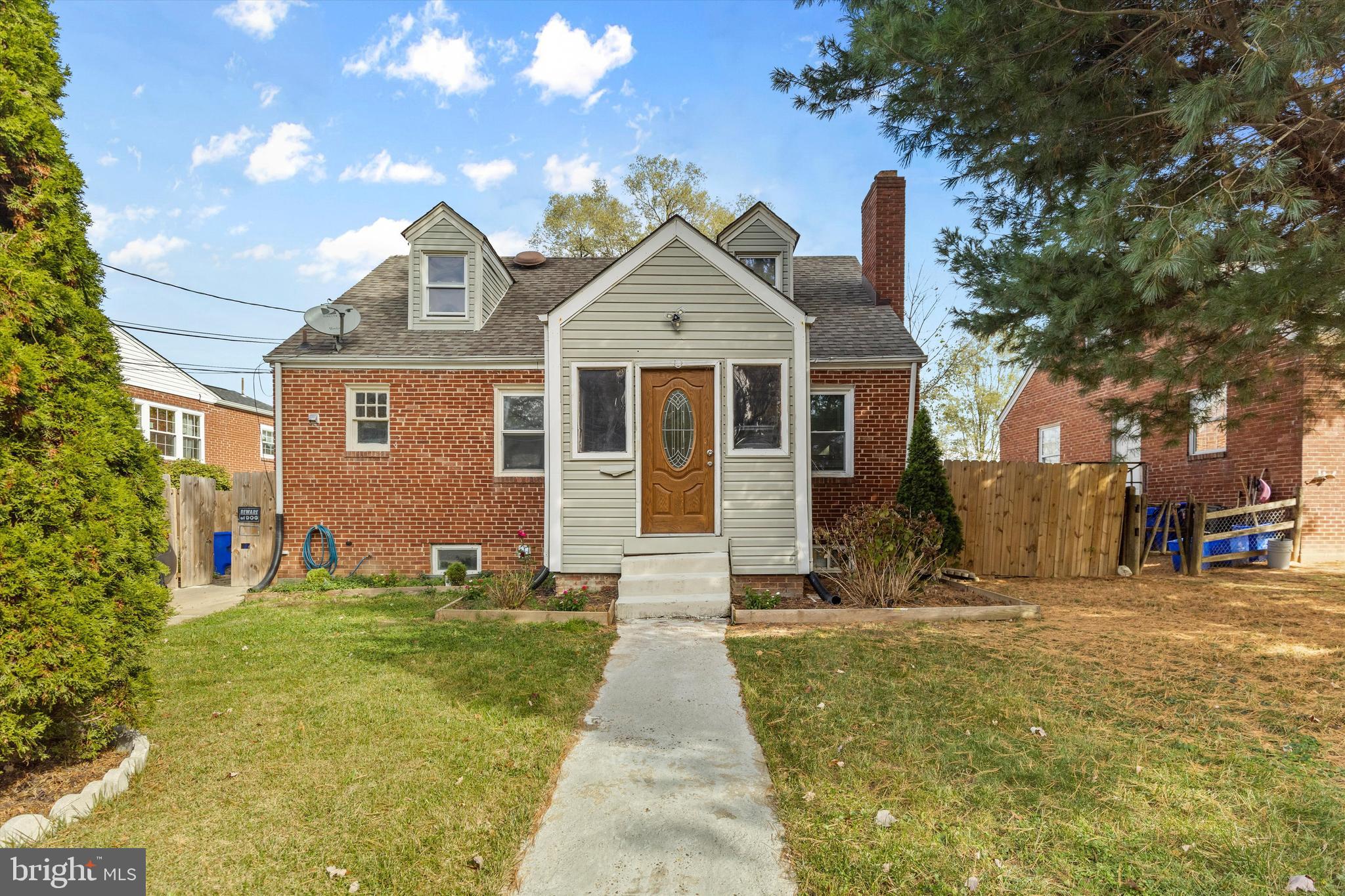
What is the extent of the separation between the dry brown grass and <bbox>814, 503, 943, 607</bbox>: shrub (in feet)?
3.32

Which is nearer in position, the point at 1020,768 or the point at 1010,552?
the point at 1020,768

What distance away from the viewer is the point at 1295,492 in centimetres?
1144

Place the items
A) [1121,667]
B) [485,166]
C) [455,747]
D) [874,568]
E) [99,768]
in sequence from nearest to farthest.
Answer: [99,768]
[455,747]
[1121,667]
[874,568]
[485,166]

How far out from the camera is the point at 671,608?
747 centimetres

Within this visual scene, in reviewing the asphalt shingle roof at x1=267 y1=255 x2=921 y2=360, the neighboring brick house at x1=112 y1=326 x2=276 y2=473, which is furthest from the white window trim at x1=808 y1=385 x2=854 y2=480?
the neighboring brick house at x1=112 y1=326 x2=276 y2=473

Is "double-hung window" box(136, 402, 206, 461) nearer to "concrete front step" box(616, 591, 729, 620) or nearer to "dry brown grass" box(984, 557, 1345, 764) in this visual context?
"concrete front step" box(616, 591, 729, 620)

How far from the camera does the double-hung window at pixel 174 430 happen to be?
17184 millimetres

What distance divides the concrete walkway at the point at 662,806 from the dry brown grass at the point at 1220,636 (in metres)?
3.33

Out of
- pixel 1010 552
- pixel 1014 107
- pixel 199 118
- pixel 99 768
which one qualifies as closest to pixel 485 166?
pixel 199 118

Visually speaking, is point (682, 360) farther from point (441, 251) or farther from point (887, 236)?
point (887, 236)

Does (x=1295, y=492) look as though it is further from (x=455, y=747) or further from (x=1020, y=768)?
(x=455, y=747)

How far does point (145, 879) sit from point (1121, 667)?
6593 mm

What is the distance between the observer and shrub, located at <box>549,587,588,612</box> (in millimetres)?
7457

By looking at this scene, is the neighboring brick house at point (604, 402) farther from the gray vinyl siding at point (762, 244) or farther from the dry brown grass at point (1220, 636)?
the dry brown grass at point (1220, 636)
